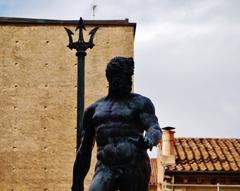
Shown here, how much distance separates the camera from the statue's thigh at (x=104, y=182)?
715 cm

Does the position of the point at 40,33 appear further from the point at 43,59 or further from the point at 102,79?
the point at 102,79

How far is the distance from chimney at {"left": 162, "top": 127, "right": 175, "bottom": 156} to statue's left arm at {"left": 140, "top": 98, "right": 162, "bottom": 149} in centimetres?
2158

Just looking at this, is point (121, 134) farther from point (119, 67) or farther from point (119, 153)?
point (119, 67)

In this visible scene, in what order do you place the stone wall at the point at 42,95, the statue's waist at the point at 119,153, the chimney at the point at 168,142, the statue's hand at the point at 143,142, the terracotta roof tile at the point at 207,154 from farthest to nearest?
the stone wall at the point at 42,95 < the chimney at the point at 168,142 < the terracotta roof tile at the point at 207,154 < the statue's waist at the point at 119,153 < the statue's hand at the point at 143,142

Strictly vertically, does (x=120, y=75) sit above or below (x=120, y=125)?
above

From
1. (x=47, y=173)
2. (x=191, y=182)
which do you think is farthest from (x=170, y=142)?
(x=47, y=173)

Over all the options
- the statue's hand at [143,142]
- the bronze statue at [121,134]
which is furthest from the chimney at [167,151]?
the statue's hand at [143,142]

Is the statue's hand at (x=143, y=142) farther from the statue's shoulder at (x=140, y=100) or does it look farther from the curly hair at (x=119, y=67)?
the curly hair at (x=119, y=67)

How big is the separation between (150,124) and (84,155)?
2.43 ft

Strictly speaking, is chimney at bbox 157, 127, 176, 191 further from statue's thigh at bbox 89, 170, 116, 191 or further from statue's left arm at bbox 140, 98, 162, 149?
statue's thigh at bbox 89, 170, 116, 191

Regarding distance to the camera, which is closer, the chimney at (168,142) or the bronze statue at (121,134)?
the bronze statue at (121,134)

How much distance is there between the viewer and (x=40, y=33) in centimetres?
3122

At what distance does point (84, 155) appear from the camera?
7.64 meters

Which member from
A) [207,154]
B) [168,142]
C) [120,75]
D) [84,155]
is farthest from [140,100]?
[168,142]
